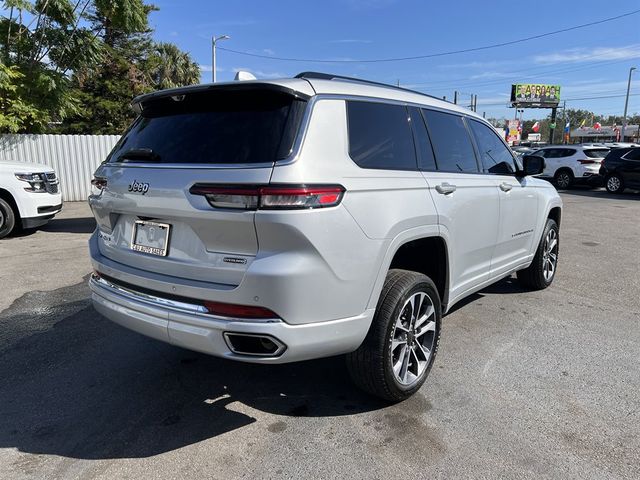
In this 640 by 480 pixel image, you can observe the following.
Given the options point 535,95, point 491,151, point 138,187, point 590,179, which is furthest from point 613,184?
point 535,95

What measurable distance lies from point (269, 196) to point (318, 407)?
1.52m

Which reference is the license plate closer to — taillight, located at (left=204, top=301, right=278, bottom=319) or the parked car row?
taillight, located at (left=204, top=301, right=278, bottom=319)

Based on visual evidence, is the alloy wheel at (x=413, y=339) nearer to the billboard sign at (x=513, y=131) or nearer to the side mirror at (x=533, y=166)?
the side mirror at (x=533, y=166)

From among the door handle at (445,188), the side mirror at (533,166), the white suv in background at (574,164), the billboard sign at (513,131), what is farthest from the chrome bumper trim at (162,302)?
the billboard sign at (513,131)

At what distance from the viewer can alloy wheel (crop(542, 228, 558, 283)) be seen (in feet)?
18.4

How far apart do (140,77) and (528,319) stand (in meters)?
26.8

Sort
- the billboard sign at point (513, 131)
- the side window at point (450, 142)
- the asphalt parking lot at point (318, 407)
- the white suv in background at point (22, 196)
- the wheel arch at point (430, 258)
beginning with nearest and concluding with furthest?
the asphalt parking lot at point (318, 407) < the wheel arch at point (430, 258) < the side window at point (450, 142) < the white suv in background at point (22, 196) < the billboard sign at point (513, 131)

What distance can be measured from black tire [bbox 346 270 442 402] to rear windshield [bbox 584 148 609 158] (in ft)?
62.2

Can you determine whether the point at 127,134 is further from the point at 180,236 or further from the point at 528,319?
the point at 528,319

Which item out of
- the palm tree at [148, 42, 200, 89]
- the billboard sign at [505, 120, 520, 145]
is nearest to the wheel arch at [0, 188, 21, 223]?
the palm tree at [148, 42, 200, 89]

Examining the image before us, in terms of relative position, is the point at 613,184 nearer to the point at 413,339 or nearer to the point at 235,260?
the point at 413,339

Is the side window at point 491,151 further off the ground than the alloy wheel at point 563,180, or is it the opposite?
the side window at point 491,151

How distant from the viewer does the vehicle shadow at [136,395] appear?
2.87m

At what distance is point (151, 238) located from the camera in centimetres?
288
